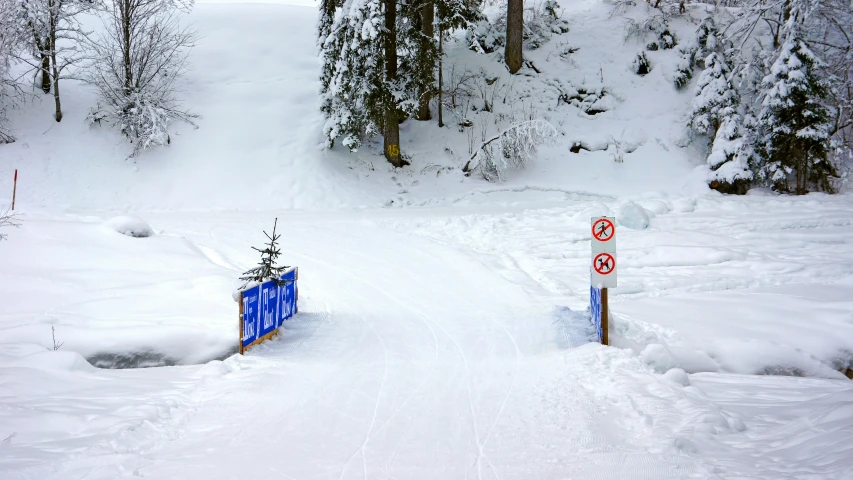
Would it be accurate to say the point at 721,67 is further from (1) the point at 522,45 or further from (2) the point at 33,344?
(2) the point at 33,344

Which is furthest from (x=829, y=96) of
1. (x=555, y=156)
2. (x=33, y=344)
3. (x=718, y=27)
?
(x=33, y=344)

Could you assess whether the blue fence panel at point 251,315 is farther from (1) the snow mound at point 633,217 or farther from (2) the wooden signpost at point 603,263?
(1) the snow mound at point 633,217

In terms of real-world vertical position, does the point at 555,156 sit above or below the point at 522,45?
below

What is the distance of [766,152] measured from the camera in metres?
17.1

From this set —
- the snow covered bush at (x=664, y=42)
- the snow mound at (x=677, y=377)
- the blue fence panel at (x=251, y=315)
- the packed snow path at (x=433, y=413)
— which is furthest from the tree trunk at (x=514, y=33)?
the snow mound at (x=677, y=377)

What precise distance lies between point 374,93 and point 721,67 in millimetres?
10977

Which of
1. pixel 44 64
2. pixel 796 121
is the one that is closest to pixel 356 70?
pixel 44 64

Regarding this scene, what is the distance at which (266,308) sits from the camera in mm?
7105

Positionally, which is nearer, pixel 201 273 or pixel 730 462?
pixel 730 462

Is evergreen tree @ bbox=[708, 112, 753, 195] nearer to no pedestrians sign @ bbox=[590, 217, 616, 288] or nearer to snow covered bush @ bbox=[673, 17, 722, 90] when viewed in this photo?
snow covered bush @ bbox=[673, 17, 722, 90]

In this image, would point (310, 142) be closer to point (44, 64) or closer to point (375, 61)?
point (375, 61)

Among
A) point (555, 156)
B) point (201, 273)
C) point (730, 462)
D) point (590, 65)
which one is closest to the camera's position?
point (730, 462)

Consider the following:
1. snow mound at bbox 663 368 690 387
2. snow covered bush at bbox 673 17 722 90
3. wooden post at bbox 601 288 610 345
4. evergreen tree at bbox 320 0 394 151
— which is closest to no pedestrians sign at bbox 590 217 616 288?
wooden post at bbox 601 288 610 345

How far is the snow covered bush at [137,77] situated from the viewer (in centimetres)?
1961
